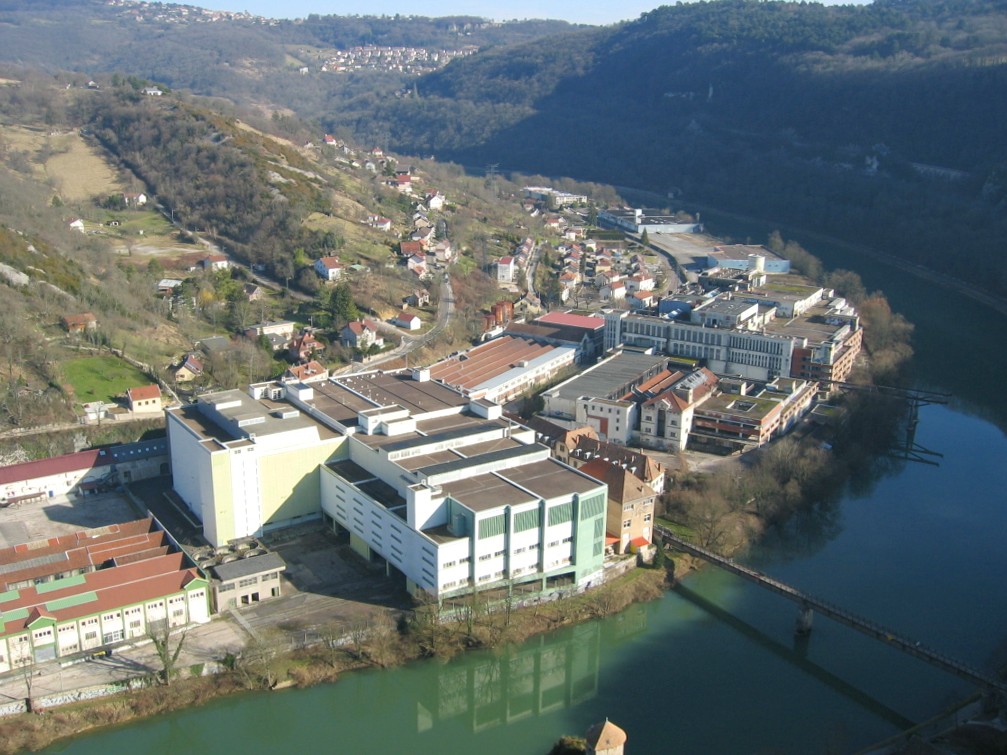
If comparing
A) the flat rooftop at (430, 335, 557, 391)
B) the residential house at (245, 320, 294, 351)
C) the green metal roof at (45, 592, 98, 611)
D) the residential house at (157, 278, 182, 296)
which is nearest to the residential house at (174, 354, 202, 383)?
the residential house at (245, 320, 294, 351)

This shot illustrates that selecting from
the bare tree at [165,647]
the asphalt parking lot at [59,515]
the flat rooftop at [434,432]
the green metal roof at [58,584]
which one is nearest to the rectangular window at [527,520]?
the flat rooftop at [434,432]

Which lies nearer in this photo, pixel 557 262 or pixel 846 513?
pixel 846 513

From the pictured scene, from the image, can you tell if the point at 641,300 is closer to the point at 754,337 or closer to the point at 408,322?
the point at 754,337

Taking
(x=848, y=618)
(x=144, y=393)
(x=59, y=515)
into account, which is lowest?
(x=59, y=515)

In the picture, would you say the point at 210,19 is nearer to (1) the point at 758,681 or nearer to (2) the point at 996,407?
(2) the point at 996,407

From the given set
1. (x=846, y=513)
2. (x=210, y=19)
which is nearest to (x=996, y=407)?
(x=846, y=513)

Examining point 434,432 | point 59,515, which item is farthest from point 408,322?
point 59,515

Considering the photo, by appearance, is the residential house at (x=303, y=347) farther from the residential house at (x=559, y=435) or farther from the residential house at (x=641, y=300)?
the residential house at (x=641, y=300)

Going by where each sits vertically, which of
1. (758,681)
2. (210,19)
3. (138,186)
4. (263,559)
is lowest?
(758,681)
